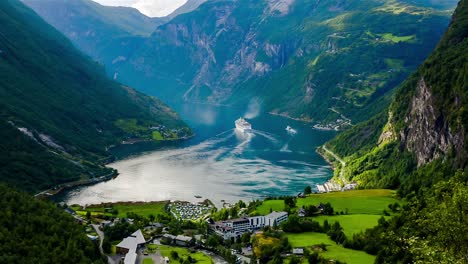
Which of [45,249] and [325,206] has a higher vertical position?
[325,206]

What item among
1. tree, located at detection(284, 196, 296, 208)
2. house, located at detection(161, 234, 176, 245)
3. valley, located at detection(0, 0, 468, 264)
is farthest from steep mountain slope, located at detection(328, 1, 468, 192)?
house, located at detection(161, 234, 176, 245)

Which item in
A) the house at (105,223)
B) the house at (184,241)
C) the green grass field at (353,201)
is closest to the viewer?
the house at (184,241)

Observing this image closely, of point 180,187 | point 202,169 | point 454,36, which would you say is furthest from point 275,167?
point 454,36

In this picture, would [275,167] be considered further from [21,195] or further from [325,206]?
[21,195]

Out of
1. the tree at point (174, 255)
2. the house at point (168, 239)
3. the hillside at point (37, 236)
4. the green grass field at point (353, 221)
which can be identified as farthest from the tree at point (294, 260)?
the house at point (168, 239)

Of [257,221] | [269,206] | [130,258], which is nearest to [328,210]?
[257,221]

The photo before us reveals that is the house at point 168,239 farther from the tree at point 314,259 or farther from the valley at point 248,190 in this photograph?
the tree at point 314,259

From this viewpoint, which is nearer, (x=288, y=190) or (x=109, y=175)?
(x=288, y=190)

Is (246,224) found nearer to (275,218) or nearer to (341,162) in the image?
(275,218)
